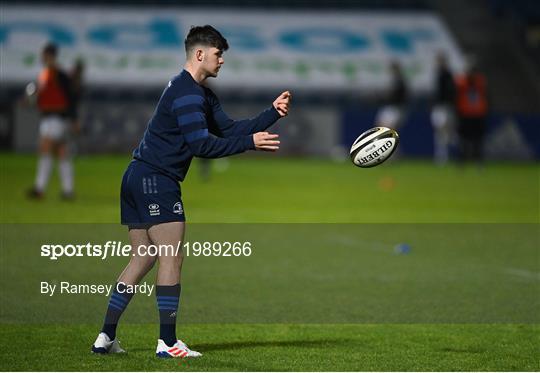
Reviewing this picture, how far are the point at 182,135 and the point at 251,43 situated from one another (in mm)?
→ 35436

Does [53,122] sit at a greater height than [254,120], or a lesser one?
lesser

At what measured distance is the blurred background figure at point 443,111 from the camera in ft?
103

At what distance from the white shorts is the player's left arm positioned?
11.9 meters

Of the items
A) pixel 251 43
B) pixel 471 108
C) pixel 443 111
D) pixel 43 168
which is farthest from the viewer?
pixel 251 43

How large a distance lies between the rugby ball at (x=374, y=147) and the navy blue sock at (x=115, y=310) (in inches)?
90.5

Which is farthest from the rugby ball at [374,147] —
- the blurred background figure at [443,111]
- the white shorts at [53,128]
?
the blurred background figure at [443,111]

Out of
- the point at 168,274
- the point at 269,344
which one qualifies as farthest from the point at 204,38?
the point at 269,344

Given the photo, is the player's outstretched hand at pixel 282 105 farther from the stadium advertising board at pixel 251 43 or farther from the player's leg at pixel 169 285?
the stadium advertising board at pixel 251 43

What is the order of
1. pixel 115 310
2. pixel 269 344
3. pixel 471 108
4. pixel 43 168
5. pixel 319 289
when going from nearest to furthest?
1. pixel 115 310
2. pixel 269 344
3. pixel 319 289
4. pixel 43 168
5. pixel 471 108

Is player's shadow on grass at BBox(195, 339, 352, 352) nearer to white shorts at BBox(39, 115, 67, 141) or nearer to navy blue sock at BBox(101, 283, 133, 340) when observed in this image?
navy blue sock at BBox(101, 283, 133, 340)

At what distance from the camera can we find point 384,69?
4178 cm

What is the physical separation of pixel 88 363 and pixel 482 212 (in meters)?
12.4

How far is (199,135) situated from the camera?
6.88 m

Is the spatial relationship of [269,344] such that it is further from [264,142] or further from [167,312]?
[264,142]
